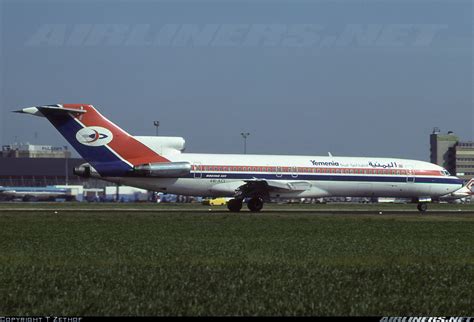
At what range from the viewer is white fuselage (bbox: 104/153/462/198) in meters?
50.4

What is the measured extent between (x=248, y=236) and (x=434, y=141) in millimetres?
177528

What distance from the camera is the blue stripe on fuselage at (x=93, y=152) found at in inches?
1905

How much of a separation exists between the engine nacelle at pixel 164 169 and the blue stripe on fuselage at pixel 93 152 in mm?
840

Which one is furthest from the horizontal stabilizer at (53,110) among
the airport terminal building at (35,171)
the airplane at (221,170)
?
the airport terminal building at (35,171)

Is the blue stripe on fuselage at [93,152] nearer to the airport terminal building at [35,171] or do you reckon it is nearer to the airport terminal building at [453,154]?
the airport terminal building at [35,171]

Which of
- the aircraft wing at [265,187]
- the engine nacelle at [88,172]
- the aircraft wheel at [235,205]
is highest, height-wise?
the engine nacelle at [88,172]

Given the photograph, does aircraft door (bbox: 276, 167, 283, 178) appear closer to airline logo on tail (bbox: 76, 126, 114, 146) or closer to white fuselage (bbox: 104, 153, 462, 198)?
white fuselage (bbox: 104, 153, 462, 198)

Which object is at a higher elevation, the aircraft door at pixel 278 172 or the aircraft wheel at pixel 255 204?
the aircraft door at pixel 278 172

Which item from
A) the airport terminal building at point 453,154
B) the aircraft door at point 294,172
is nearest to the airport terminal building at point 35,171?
the airport terminal building at point 453,154

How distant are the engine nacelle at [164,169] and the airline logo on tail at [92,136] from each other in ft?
8.62

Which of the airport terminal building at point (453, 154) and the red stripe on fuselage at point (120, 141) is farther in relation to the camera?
the airport terminal building at point (453, 154)

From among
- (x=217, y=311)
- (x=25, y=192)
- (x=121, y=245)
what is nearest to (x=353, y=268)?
(x=217, y=311)

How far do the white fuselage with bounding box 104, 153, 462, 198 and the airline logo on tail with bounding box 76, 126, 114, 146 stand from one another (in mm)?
2452

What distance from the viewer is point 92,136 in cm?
4844
